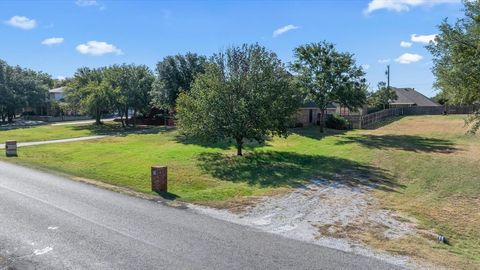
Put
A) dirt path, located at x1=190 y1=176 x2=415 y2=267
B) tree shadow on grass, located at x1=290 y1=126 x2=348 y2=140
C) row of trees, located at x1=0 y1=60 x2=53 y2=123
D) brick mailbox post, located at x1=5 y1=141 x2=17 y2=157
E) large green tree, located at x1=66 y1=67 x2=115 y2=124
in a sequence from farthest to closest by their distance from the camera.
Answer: row of trees, located at x1=0 y1=60 x2=53 y2=123, large green tree, located at x1=66 y1=67 x2=115 y2=124, tree shadow on grass, located at x1=290 y1=126 x2=348 y2=140, brick mailbox post, located at x1=5 y1=141 x2=17 y2=157, dirt path, located at x1=190 y1=176 x2=415 y2=267

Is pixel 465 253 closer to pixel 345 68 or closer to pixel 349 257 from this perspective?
pixel 349 257

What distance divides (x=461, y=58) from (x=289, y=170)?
10.3 m

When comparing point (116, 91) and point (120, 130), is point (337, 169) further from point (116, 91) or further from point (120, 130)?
point (116, 91)

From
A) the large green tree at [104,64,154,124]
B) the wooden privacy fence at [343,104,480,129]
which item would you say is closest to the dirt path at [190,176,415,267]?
the wooden privacy fence at [343,104,480,129]

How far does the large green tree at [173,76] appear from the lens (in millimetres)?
43719

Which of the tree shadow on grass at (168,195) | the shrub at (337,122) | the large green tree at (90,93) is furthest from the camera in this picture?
the large green tree at (90,93)

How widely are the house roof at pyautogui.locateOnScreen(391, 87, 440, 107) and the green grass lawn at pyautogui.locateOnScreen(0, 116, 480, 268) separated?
4346 centimetres

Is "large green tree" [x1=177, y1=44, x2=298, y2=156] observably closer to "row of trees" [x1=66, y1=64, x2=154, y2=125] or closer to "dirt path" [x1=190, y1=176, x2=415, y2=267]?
"dirt path" [x1=190, y1=176, x2=415, y2=267]

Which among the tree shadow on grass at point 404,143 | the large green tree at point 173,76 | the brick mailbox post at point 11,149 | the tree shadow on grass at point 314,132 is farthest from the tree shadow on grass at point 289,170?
the large green tree at point 173,76

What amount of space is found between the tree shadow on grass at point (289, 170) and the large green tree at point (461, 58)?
18.2ft

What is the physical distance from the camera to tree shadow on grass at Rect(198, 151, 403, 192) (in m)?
19.2

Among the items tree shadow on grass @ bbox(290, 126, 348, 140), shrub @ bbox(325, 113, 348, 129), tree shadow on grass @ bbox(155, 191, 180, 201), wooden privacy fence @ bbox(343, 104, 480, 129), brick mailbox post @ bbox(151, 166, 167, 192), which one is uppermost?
wooden privacy fence @ bbox(343, 104, 480, 129)

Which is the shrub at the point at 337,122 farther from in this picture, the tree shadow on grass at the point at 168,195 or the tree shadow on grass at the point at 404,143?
the tree shadow on grass at the point at 168,195

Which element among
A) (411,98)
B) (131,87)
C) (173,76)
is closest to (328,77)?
(173,76)
